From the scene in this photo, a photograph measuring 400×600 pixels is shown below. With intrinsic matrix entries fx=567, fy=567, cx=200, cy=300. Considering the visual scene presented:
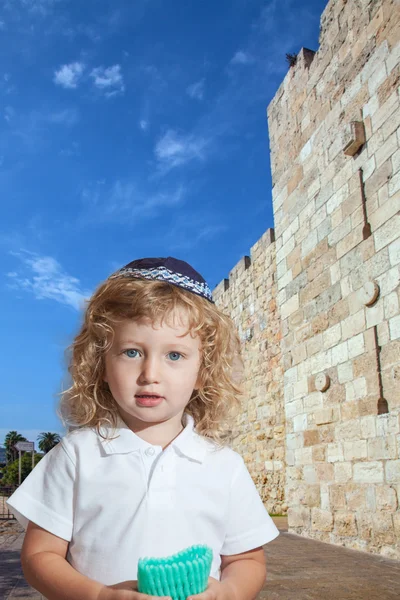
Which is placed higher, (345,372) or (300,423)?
(345,372)

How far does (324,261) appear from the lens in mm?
6098

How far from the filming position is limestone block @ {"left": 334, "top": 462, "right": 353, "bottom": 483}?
532 cm

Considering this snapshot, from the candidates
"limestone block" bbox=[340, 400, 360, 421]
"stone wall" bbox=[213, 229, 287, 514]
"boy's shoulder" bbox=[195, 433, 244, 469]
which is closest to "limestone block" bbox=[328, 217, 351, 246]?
"limestone block" bbox=[340, 400, 360, 421]

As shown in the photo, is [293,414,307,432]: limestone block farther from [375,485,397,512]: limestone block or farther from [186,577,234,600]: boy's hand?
[186,577,234,600]: boy's hand

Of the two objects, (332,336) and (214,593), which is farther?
(332,336)

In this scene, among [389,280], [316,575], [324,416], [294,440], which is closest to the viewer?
[316,575]

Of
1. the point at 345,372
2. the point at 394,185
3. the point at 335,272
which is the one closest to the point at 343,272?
the point at 335,272

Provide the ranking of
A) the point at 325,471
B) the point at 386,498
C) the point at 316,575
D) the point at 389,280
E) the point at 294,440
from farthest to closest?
the point at 294,440 → the point at 325,471 → the point at 389,280 → the point at 386,498 → the point at 316,575

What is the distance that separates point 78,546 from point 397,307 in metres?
4.01

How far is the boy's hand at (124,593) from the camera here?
1018mm

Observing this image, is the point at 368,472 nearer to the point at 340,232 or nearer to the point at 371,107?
the point at 340,232

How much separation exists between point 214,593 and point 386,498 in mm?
4097

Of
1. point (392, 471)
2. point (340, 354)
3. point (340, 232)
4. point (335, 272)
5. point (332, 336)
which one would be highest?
point (340, 232)

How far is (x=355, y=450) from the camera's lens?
17.2 ft
